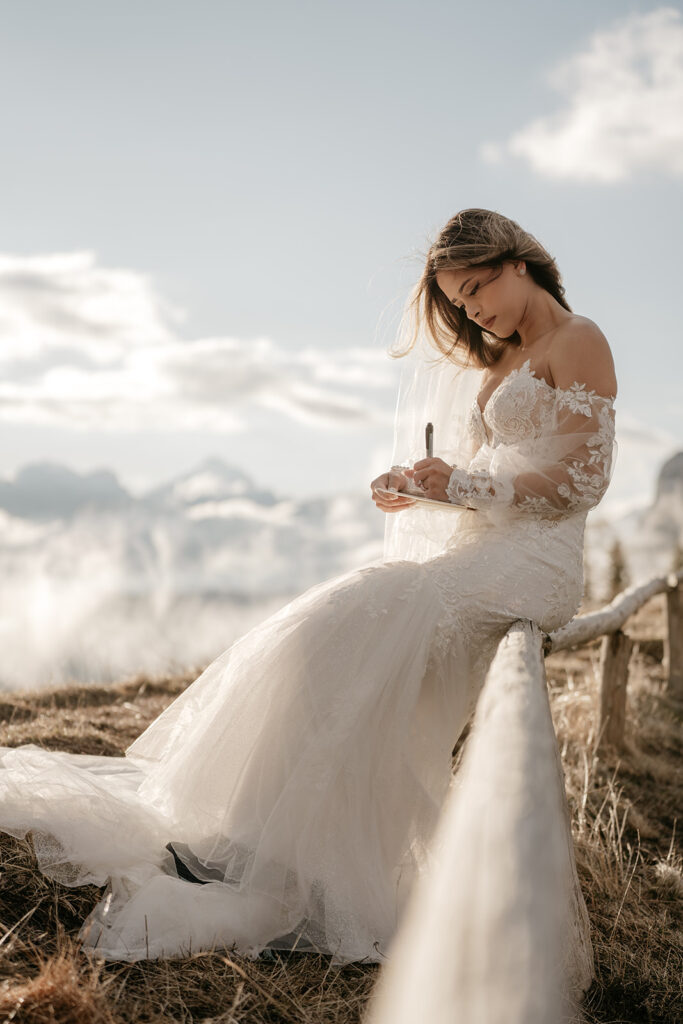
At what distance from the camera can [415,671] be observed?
2.75 m

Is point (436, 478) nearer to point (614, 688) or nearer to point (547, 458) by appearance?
point (547, 458)

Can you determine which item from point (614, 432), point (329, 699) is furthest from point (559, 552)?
point (329, 699)

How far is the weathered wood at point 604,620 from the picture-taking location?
185 inches

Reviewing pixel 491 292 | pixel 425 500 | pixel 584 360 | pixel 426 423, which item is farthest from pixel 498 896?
pixel 426 423

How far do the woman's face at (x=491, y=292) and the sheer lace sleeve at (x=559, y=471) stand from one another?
46cm

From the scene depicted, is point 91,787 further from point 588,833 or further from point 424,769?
point 588,833

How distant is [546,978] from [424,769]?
1.61m

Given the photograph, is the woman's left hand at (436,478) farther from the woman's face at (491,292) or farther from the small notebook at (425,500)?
the woman's face at (491,292)

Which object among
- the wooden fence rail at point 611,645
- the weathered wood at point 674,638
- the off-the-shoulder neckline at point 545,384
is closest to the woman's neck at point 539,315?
the off-the-shoulder neckline at point 545,384

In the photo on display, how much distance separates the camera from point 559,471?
319 cm

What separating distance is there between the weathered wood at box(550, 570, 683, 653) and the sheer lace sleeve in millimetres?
691

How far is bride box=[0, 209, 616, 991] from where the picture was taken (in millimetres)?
2416

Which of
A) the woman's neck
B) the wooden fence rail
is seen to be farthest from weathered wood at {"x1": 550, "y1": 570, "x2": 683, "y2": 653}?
the woman's neck

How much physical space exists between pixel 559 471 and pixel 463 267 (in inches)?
38.7
